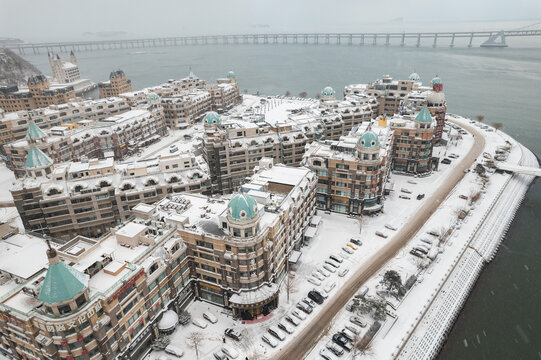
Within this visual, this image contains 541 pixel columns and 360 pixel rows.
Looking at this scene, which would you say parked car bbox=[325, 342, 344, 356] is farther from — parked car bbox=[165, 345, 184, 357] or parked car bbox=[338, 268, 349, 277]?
parked car bbox=[165, 345, 184, 357]

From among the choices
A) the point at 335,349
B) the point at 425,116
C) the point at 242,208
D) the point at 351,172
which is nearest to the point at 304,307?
the point at 335,349

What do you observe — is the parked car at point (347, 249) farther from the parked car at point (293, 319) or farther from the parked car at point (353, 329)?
the parked car at point (293, 319)

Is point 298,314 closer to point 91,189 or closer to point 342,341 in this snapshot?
point 342,341

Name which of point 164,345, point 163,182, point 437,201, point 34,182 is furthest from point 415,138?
point 34,182

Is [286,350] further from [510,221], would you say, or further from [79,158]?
[79,158]

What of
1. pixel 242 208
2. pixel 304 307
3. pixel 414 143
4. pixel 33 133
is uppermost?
pixel 242 208
